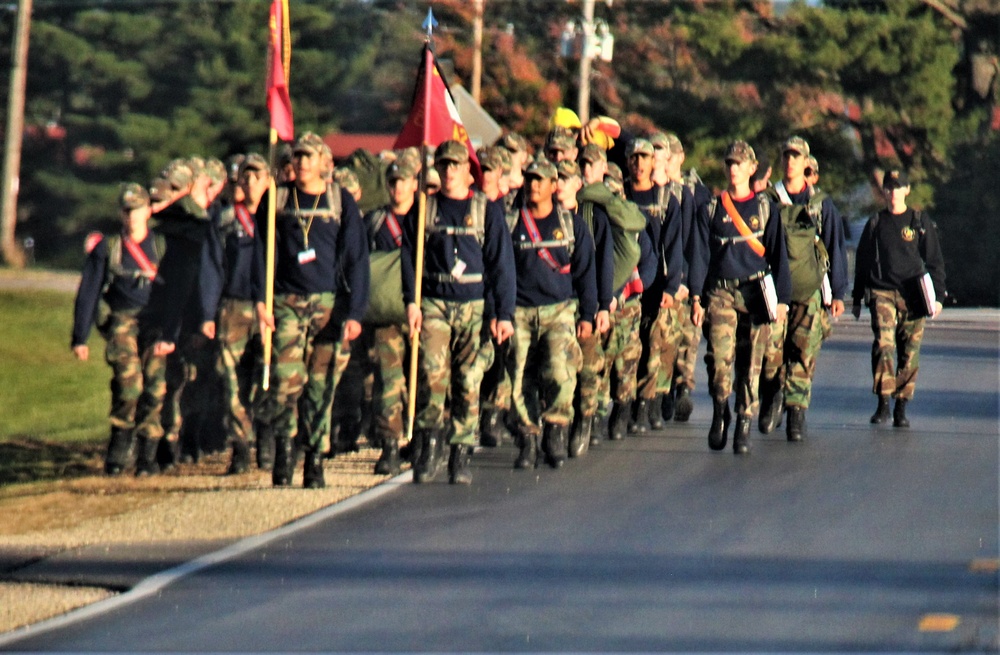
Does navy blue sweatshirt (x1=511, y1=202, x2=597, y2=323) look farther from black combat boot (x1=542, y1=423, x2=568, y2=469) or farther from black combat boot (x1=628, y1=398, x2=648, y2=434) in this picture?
black combat boot (x1=628, y1=398, x2=648, y2=434)

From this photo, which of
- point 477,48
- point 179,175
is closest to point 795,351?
point 179,175

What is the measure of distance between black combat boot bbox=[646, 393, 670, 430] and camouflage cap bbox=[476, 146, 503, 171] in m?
2.79

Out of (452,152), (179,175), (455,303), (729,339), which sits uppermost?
(452,152)

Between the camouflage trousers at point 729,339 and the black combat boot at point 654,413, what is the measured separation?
46.5 inches

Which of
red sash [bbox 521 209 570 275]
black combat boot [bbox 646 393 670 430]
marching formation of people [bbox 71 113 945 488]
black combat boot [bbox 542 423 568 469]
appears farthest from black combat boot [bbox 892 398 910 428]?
red sash [bbox 521 209 570 275]

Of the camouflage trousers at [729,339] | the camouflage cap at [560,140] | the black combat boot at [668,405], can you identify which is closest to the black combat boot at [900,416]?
the black combat boot at [668,405]

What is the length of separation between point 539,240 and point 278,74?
1.91 m

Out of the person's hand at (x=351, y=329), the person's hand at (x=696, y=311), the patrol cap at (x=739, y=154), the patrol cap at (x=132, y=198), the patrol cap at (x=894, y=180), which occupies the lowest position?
the person's hand at (x=351, y=329)

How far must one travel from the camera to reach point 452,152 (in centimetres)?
1202

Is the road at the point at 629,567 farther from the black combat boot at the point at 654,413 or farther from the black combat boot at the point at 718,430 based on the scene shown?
the black combat boot at the point at 654,413

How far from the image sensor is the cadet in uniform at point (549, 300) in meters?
12.7

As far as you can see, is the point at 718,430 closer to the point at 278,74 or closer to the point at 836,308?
the point at 836,308

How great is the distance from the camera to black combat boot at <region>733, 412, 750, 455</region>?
13633 millimetres

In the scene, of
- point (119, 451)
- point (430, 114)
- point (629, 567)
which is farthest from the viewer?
point (430, 114)
